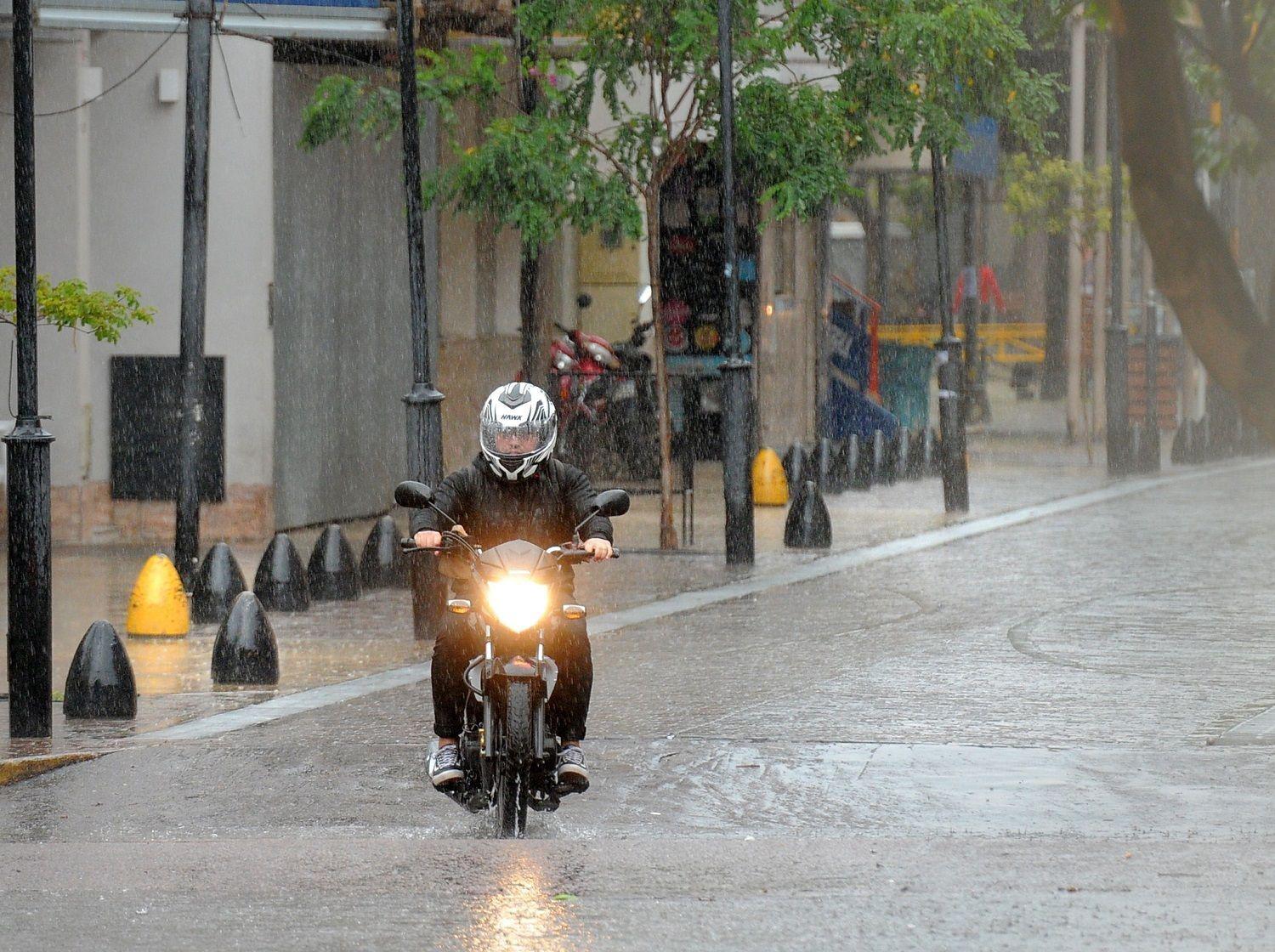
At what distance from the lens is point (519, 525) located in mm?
7512

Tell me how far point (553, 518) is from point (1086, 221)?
26.4 metres

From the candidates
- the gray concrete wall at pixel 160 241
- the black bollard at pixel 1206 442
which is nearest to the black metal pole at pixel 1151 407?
the black bollard at pixel 1206 442

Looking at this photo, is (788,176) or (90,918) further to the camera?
(788,176)

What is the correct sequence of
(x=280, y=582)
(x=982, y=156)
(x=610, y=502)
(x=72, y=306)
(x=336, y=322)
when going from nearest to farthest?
(x=610, y=502) → (x=72, y=306) → (x=280, y=582) → (x=336, y=322) → (x=982, y=156)

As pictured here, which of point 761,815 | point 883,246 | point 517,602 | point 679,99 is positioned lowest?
A: point 761,815

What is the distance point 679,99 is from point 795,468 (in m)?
6.50

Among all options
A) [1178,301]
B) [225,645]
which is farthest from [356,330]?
[1178,301]

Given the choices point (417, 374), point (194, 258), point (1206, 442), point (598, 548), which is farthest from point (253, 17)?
point (1206, 442)

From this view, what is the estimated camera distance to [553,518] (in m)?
7.56

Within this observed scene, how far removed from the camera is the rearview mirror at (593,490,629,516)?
7.29 meters

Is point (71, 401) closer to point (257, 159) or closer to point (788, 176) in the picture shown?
point (257, 159)

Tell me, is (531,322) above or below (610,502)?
above

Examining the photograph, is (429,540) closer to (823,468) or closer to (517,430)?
(517,430)

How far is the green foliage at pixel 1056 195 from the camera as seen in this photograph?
32094 mm
